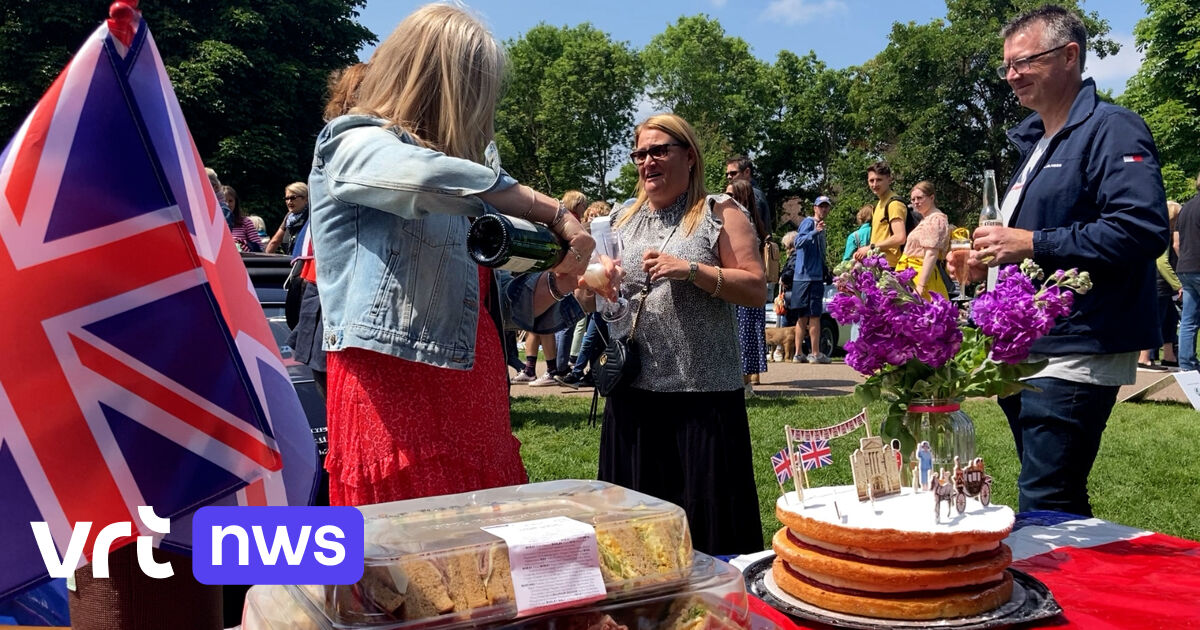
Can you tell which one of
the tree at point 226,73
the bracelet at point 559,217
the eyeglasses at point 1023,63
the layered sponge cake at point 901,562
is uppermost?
the tree at point 226,73

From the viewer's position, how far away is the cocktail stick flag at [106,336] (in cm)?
102

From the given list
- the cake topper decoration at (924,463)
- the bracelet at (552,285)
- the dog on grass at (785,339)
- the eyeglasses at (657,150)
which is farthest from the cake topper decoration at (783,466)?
the dog on grass at (785,339)

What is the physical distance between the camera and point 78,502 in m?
1.05

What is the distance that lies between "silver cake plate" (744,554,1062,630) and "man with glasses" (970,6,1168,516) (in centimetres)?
87

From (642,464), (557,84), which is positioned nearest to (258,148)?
(557,84)

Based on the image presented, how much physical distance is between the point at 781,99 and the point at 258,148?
31.9 metres

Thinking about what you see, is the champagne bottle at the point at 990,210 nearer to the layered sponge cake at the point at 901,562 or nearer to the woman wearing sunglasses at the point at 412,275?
the layered sponge cake at the point at 901,562

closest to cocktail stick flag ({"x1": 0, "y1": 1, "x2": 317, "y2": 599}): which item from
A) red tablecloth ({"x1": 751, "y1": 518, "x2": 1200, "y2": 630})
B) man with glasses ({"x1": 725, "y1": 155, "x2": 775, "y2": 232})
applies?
red tablecloth ({"x1": 751, "y1": 518, "x2": 1200, "y2": 630})

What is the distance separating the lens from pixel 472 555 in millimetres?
1156

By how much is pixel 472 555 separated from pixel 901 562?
85cm

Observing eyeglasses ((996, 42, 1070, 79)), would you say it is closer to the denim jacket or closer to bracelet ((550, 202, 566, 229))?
bracelet ((550, 202, 566, 229))

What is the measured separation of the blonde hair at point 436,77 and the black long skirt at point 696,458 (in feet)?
4.58

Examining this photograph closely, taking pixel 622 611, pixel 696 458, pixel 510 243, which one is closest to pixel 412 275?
pixel 510 243

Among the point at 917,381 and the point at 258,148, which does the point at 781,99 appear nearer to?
the point at 258,148
